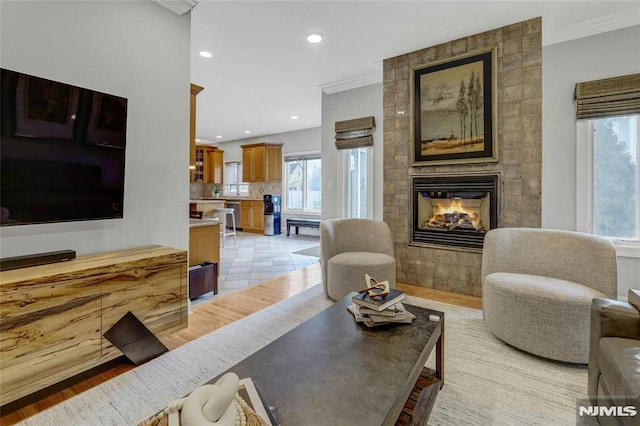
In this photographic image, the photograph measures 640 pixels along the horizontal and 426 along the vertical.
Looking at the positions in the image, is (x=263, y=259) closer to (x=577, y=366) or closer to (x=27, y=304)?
(x=27, y=304)

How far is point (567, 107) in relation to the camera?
2938mm

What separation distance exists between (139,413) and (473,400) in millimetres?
1708

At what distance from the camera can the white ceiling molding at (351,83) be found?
405cm

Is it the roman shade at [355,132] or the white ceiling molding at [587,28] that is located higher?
the white ceiling molding at [587,28]

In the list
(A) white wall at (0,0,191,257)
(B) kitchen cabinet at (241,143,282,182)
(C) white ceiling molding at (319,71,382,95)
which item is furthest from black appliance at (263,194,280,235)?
(A) white wall at (0,0,191,257)

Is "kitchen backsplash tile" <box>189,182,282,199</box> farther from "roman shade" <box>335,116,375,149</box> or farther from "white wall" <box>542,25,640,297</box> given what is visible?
"white wall" <box>542,25,640,297</box>

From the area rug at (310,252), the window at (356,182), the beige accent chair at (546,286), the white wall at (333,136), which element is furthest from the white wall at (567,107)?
the area rug at (310,252)

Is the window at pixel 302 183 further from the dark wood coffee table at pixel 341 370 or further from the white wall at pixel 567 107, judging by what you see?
the dark wood coffee table at pixel 341 370

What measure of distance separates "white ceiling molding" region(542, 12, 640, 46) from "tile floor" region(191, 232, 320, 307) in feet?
13.1

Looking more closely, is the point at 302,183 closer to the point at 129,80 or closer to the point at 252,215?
the point at 252,215

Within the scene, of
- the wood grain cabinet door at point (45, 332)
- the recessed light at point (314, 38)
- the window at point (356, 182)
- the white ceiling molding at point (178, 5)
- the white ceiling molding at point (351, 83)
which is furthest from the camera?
the window at point (356, 182)

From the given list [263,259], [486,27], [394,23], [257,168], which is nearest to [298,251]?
[263,259]

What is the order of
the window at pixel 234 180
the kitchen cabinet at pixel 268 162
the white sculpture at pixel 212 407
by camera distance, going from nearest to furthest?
the white sculpture at pixel 212 407, the kitchen cabinet at pixel 268 162, the window at pixel 234 180

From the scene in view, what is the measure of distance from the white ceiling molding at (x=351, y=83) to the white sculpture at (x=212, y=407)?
164 inches
